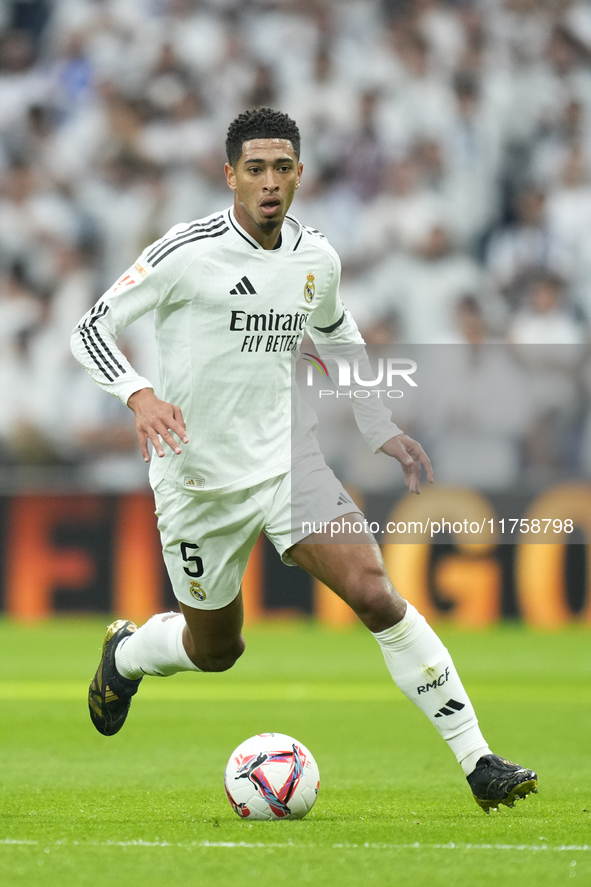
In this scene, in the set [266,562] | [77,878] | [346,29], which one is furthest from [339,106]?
[77,878]

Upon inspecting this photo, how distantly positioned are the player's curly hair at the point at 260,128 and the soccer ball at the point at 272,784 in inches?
81.0

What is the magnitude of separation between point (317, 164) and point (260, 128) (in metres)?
8.34

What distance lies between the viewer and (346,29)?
13.8 meters

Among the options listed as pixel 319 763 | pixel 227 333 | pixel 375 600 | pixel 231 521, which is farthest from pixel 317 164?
pixel 375 600

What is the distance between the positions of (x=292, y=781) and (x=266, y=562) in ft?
21.7

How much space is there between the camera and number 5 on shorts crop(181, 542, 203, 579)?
4988 mm

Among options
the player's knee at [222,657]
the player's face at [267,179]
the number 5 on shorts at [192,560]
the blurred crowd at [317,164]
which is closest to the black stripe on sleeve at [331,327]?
the player's face at [267,179]

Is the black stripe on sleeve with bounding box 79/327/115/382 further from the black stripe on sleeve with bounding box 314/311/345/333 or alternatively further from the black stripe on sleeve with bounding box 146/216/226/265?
the black stripe on sleeve with bounding box 314/311/345/333

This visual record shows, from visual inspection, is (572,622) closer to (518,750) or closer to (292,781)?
(518,750)

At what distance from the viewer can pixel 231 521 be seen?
192 inches

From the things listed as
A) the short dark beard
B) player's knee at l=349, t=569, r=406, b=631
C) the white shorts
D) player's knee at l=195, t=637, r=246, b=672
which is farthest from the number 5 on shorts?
the short dark beard

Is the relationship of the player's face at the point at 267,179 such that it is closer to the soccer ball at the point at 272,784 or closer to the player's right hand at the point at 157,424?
the player's right hand at the point at 157,424

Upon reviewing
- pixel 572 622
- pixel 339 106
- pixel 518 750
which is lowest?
pixel 572 622

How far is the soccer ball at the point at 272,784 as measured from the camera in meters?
4.31
